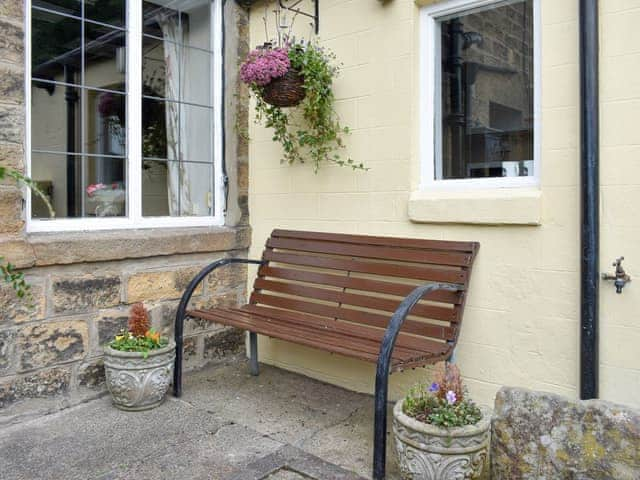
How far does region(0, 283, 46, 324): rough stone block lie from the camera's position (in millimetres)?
3020

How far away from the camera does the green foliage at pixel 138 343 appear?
321 cm

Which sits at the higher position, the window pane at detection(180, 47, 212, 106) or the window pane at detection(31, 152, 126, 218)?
the window pane at detection(180, 47, 212, 106)

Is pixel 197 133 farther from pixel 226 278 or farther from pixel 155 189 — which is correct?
pixel 226 278

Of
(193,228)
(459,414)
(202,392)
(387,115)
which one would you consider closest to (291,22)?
(387,115)

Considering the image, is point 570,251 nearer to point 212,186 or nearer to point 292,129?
point 292,129

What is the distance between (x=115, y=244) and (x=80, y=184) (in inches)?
19.6

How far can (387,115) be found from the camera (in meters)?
3.49

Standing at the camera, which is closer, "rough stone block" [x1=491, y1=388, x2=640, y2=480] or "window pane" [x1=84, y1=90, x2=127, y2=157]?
"rough stone block" [x1=491, y1=388, x2=640, y2=480]

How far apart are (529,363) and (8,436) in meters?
2.70

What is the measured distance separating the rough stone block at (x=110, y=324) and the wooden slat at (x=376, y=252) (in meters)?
1.07

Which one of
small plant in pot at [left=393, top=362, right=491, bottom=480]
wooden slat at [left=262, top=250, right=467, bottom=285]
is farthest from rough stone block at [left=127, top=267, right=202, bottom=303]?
small plant in pot at [left=393, top=362, right=491, bottom=480]

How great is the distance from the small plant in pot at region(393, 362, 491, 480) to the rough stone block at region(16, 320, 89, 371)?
1.96 meters

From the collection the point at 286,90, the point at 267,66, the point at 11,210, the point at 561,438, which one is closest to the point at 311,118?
the point at 286,90

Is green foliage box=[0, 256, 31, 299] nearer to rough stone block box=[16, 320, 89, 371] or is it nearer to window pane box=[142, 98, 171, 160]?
rough stone block box=[16, 320, 89, 371]
